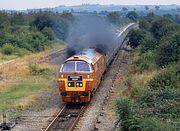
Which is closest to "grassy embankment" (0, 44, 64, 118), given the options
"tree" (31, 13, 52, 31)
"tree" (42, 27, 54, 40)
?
"tree" (42, 27, 54, 40)

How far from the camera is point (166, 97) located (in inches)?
704

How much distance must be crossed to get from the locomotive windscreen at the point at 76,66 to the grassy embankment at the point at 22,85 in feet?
8.28

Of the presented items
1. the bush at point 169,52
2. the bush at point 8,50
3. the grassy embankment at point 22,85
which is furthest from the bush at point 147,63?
the bush at point 8,50

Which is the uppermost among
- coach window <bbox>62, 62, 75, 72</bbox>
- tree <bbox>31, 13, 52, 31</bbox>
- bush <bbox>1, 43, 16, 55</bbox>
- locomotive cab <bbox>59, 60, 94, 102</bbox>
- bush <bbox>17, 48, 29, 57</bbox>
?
coach window <bbox>62, 62, 75, 72</bbox>

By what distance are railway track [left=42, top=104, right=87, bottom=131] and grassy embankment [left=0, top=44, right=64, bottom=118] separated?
1.74m

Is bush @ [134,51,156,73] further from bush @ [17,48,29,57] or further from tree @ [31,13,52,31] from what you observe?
tree @ [31,13,52,31]

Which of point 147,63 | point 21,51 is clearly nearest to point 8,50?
point 21,51

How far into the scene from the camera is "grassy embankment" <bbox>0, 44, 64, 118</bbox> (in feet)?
76.2

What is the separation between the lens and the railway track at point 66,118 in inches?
731

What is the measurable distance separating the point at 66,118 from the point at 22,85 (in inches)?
393

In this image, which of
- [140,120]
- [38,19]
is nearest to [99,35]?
[140,120]

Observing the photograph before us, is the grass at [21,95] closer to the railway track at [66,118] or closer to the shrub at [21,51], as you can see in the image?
the railway track at [66,118]

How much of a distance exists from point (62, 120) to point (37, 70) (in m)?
16.1

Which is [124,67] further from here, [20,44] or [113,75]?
[20,44]
